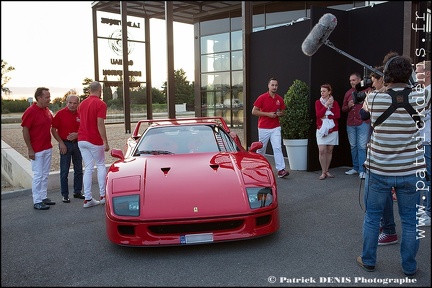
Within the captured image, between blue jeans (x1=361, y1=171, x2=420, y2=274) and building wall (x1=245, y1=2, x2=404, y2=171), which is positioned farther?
building wall (x1=245, y1=2, x2=404, y2=171)

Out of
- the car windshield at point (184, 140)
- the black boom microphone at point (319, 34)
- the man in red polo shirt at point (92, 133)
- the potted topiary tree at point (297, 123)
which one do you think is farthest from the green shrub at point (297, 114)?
the man in red polo shirt at point (92, 133)

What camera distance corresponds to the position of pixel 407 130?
2.90m

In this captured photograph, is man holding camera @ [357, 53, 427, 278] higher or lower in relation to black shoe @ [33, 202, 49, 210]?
higher

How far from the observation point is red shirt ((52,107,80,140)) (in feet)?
19.7

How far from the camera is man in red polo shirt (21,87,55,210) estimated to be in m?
5.39

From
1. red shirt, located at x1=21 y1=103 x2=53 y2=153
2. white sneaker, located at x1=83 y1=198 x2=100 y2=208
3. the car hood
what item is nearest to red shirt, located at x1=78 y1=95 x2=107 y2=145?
red shirt, located at x1=21 y1=103 x2=53 y2=153

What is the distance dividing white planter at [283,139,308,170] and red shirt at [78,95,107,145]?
3.93m

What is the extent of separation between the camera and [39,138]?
5.51 m

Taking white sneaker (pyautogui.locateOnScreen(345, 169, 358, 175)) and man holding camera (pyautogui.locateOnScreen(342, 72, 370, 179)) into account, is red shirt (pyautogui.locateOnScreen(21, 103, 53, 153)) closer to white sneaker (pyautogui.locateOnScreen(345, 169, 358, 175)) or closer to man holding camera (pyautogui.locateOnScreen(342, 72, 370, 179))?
man holding camera (pyautogui.locateOnScreen(342, 72, 370, 179))

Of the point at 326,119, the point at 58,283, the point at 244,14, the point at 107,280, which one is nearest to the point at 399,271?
the point at 107,280

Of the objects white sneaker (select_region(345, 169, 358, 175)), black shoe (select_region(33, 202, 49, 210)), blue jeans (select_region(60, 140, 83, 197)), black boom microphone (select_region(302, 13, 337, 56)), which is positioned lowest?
black shoe (select_region(33, 202, 49, 210))

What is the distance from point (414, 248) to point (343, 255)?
0.71 meters

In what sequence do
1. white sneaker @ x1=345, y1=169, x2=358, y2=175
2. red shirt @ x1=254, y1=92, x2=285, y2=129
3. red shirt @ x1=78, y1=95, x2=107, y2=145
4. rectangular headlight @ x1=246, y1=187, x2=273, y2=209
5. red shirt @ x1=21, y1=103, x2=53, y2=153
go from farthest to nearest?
white sneaker @ x1=345, y1=169, x2=358, y2=175
red shirt @ x1=254, y1=92, x2=285, y2=129
red shirt @ x1=78, y1=95, x2=107, y2=145
red shirt @ x1=21, y1=103, x2=53, y2=153
rectangular headlight @ x1=246, y1=187, x2=273, y2=209

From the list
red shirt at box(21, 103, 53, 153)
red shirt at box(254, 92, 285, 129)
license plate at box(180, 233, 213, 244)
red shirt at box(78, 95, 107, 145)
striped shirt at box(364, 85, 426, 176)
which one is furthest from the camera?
red shirt at box(254, 92, 285, 129)
